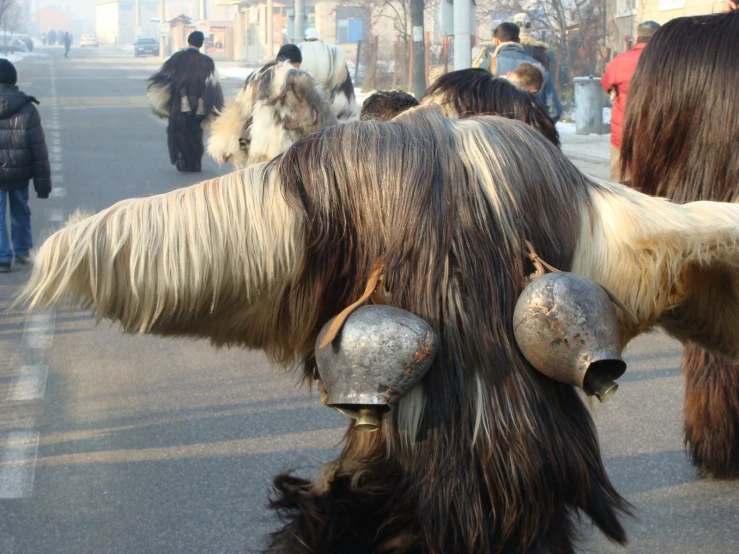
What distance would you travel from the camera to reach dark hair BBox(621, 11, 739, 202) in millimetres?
3203

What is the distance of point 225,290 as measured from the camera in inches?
67.0

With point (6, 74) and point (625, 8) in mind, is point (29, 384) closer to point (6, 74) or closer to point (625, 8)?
point (6, 74)

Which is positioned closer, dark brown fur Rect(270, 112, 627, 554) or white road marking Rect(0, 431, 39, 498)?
dark brown fur Rect(270, 112, 627, 554)

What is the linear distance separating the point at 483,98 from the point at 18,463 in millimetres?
2808

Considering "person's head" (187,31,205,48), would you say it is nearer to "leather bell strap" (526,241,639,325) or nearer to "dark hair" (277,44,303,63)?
"dark hair" (277,44,303,63)

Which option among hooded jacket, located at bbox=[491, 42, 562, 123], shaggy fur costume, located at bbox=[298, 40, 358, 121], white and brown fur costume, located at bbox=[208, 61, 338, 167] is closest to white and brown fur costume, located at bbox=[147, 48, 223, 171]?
shaggy fur costume, located at bbox=[298, 40, 358, 121]

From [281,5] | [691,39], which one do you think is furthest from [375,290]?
[281,5]

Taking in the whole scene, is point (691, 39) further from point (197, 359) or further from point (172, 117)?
point (172, 117)

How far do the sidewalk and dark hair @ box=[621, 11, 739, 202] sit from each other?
9462 mm

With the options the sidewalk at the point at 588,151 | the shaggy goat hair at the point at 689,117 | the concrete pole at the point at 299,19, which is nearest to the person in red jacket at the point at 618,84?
the shaggy goat hair at the point at 689,117

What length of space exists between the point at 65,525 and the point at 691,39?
3038 mm

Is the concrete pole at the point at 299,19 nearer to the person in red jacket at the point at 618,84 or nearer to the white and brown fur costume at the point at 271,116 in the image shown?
the person in red jacket at the point at 618,84

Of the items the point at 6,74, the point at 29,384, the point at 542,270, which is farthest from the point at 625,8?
the point at 542,270

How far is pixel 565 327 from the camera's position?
66.2 inches
